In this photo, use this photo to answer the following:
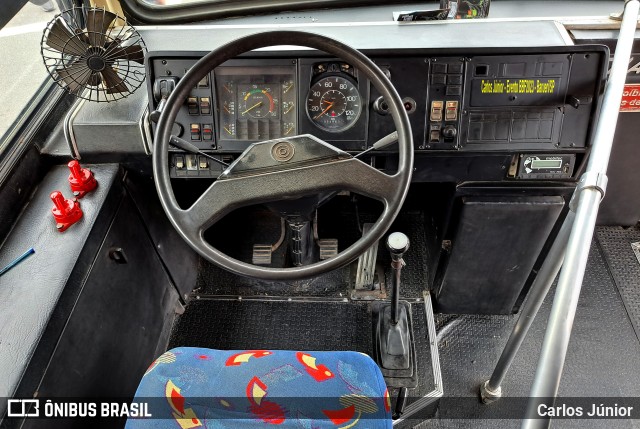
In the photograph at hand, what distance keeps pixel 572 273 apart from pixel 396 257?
0.73m

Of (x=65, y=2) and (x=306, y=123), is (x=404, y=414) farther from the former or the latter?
(x=65, y=2)

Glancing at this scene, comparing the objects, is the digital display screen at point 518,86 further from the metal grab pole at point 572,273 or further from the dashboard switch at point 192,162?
the dashboard switch at point 192,162

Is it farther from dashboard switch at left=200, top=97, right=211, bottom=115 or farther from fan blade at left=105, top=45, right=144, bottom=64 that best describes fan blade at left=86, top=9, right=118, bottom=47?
dashboard switch at left=200, top=97, right=211, bottom=115

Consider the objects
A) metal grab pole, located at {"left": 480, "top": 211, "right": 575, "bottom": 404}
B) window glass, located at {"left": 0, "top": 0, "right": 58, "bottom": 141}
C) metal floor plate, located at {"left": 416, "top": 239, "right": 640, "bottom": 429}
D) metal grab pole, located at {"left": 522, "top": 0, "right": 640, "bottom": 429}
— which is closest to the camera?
metal grab pole, located at {"left": 522, "top": 0, "right": 640, "bottom": 429}

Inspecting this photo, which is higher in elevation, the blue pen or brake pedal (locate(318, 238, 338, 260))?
the blue pen

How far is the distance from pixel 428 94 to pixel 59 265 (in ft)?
4.15

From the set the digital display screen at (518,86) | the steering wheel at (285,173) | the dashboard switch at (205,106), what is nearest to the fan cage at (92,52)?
the dashboard switch at (205,106)

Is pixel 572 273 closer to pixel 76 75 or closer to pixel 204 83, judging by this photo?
pixel 204 83

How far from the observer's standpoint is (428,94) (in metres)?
1.73

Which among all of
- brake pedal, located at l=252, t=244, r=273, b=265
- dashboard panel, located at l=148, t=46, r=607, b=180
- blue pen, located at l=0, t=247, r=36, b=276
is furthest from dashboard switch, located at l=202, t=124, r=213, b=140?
brake pedal, located at l=252, t=244, r=273, b=265

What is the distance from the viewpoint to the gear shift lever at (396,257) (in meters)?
1.64

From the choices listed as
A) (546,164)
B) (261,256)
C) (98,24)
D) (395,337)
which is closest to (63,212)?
(98,24)

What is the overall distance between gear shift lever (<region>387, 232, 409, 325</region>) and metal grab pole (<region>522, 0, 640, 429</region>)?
1.95ft

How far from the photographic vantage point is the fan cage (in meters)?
1.69
